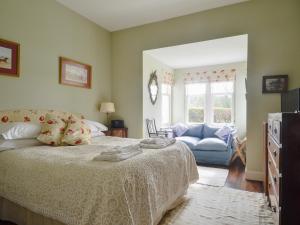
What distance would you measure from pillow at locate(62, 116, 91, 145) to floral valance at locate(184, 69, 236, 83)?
428 cm

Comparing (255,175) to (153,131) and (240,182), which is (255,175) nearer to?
(240,182)

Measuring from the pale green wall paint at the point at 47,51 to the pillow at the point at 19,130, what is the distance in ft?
1.40

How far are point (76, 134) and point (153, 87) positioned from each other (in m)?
2.97

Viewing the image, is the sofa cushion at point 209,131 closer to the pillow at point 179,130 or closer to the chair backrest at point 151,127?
the pillow at point 179,130

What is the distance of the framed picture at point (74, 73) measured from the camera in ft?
10.6

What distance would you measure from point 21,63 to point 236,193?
3.42 m

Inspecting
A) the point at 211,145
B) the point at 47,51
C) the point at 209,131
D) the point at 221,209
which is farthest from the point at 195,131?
the point at 47,51

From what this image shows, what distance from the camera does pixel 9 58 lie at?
2561 millimetres

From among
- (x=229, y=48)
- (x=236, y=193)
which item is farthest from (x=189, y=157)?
(x=229, y=48)

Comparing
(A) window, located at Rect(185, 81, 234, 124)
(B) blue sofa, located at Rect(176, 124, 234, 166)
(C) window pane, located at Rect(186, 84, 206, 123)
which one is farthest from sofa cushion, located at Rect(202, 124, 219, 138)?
(C) window pane, located at Rect(186, 84, 206, 123)

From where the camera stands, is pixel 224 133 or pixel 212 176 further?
pixel 224 133

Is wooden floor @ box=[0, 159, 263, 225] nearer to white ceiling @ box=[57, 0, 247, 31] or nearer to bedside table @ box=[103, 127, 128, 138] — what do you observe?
bedside table @ box=[103, 127, 128, 138]

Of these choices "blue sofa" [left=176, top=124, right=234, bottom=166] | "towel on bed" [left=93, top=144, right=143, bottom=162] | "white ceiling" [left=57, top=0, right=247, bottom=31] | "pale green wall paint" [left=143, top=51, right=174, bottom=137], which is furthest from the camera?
"pale green wall paint" [left=143, top=51, right=174, bottom=137]

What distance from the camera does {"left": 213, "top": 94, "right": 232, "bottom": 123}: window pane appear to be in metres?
5.69
